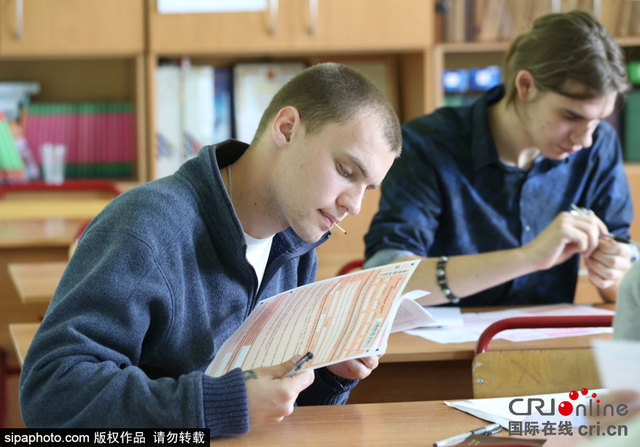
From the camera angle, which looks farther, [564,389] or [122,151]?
[122,151]

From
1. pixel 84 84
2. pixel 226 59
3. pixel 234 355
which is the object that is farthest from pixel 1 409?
pixel 234 355

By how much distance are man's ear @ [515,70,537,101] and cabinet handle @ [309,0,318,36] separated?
1557mm

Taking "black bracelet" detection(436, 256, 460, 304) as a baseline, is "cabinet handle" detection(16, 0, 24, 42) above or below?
above

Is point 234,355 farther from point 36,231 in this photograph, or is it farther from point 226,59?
point 226,59

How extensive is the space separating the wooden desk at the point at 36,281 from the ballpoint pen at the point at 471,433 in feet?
3.92

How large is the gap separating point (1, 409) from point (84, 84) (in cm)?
144

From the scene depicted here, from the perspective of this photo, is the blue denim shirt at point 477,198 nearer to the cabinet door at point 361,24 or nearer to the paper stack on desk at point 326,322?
the paper stack on desk at point 326,322

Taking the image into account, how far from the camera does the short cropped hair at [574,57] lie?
192 cm

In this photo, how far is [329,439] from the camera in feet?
3.65

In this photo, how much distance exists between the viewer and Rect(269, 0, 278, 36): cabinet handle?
3.45 meters

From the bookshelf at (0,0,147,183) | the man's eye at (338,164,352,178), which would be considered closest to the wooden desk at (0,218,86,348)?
the bookshelf at (0,0,147,183)

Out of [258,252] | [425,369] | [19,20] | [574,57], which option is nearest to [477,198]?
[574,57]

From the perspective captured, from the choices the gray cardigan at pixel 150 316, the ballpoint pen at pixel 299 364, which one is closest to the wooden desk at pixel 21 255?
the gray cardigan at pixel 150 316

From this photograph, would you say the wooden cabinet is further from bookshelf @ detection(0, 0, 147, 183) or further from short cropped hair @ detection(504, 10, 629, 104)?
short cropped hair @ detection(504, 10, 629, 104)
